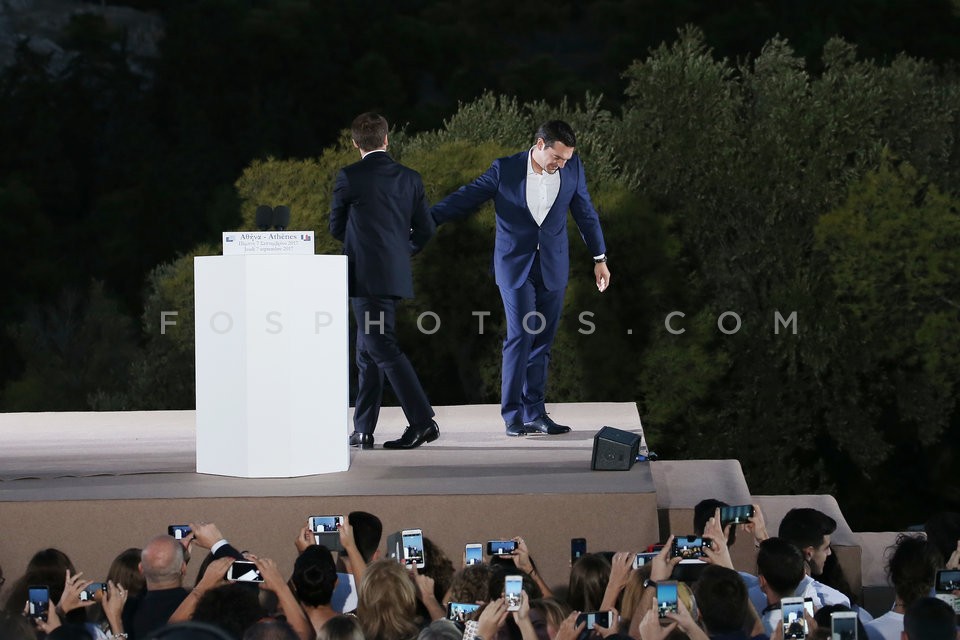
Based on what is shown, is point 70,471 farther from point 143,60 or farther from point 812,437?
point 143,60

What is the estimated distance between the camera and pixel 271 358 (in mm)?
4723

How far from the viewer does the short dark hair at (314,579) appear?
3254mm

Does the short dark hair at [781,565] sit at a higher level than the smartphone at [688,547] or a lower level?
lower

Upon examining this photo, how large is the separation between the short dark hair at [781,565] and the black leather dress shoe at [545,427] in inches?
98.3

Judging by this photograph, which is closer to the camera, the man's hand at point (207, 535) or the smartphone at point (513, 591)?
the smartphone at point (513, 591)

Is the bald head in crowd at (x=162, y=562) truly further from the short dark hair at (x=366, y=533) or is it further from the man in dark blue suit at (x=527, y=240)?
the man in dark blue suit at (x=527, y=240)

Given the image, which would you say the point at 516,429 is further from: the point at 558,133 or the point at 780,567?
the point at 780,567

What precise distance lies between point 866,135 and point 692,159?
72.9 inches

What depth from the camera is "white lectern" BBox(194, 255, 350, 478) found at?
4.68 m

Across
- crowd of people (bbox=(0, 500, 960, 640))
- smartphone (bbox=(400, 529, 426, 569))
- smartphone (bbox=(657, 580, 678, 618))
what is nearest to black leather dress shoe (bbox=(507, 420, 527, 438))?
crowd of people (bbox=(0, 500, 960, 640))

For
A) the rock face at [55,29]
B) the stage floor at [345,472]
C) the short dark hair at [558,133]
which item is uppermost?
the rock face at [55,29]

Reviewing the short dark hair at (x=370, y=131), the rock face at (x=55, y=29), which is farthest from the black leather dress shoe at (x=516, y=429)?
the rock face at (x=55, y=29)

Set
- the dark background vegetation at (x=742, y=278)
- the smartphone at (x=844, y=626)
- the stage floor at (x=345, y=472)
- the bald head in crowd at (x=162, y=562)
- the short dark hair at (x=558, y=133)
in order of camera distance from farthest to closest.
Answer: the dark background vegetation at (x=742, y=278) → the short dark hair at (x=558, y=133) → the stage floor at (x=345, y=472) → the bald head in crowd at (x=162, y=562) → the smartphone at (x=844, y=626)

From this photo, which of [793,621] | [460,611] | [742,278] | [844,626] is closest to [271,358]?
[460,611]
